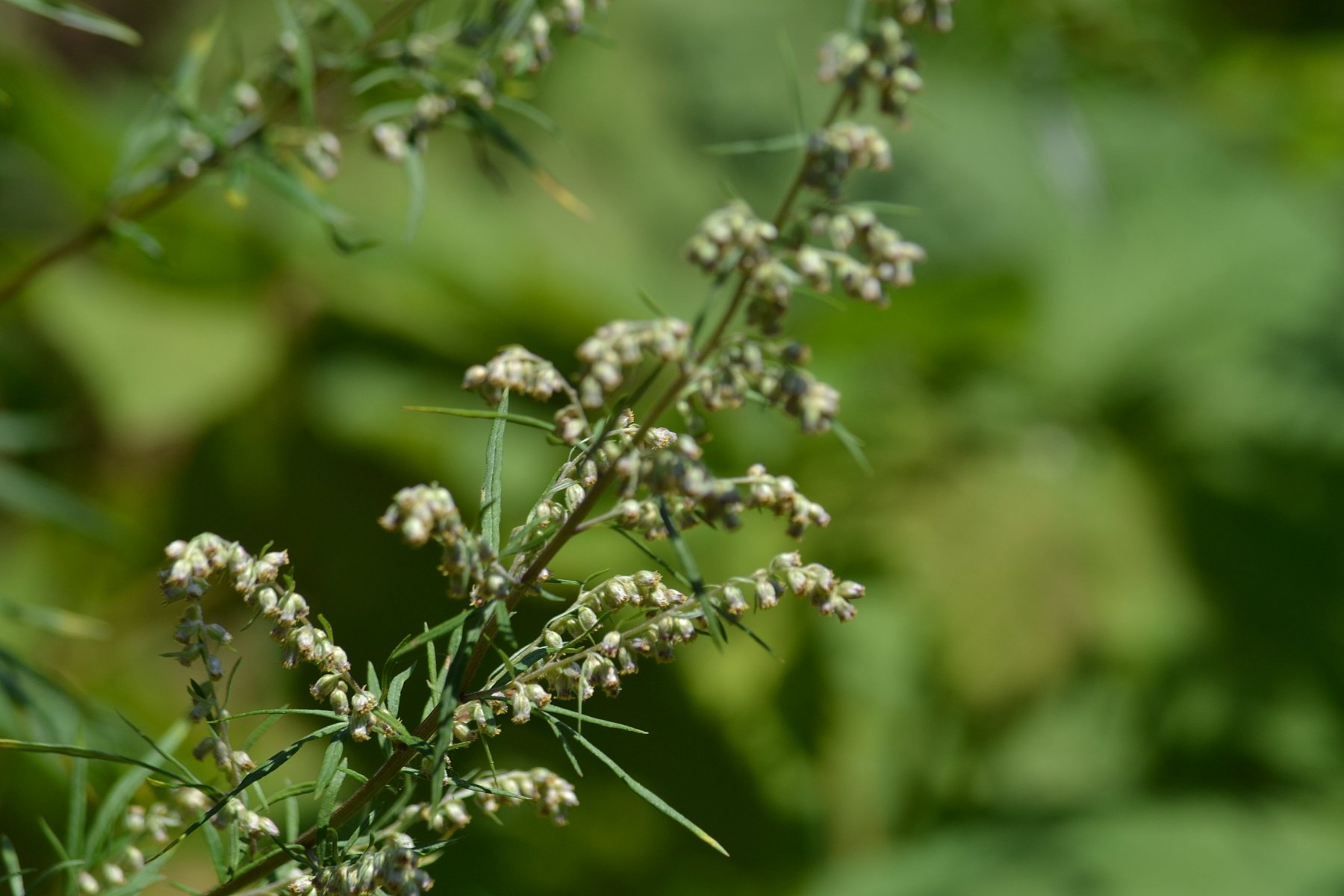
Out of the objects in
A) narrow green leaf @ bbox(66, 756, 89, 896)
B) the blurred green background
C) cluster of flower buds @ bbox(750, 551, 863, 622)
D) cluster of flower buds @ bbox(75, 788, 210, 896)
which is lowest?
the blurred green background

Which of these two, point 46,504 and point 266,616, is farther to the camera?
point 46,504

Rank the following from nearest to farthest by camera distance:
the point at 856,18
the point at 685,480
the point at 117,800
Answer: the point at 685,480 < the point at 856,18 < the point at 117,800

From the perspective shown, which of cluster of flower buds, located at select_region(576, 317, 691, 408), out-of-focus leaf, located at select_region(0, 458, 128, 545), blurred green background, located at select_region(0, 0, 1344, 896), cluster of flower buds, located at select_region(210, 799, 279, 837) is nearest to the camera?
cluster of flower buds, located at select_region(576, 317, 691, 408)

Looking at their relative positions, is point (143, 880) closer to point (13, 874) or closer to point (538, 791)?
point (13, 874)

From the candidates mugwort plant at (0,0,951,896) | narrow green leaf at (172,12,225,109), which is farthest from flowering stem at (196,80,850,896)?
narrow green leaf at (172,12,225,109)

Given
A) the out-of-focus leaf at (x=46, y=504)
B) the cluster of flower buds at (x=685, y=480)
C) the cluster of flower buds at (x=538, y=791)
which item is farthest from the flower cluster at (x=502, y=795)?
the out-of-focus leaf at (x=46, y=504)

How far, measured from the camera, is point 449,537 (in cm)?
37

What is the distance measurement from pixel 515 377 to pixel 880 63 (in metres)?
0.18

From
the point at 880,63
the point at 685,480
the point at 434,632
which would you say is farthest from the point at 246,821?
the point at 880,63

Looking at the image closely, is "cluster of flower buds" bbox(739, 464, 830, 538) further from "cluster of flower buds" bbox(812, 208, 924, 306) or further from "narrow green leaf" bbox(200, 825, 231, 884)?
"narrow green leaf" bbox(200, 825, 231, 884)

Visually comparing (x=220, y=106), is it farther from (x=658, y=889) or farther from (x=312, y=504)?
(x=658, y=889)

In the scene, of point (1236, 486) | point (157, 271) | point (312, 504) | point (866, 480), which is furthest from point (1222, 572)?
point (157, 271)

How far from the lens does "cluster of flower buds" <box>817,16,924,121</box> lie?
0.41m

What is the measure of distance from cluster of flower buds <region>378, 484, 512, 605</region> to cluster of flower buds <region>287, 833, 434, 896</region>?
0.09 m
